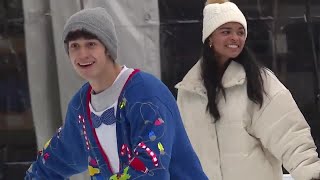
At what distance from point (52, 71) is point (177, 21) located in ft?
2.68

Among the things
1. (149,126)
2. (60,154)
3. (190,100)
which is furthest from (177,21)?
(149,126)

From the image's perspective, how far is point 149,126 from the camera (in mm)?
1760

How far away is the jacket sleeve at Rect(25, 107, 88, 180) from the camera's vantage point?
211cm

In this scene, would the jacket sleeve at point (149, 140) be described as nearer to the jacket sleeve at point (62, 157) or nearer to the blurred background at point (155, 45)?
the jacket sleeve at point (62, 157)

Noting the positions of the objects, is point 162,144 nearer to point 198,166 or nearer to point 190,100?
point 198,166

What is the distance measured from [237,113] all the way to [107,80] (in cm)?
93

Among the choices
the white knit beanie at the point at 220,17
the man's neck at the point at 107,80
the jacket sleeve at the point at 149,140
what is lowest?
the jacket sleeve at the point at 149,140

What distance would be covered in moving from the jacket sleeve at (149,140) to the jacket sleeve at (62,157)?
0.36 metres

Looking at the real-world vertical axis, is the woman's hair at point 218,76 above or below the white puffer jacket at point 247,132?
above

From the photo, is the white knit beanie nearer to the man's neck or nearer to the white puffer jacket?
the white puffer jacket

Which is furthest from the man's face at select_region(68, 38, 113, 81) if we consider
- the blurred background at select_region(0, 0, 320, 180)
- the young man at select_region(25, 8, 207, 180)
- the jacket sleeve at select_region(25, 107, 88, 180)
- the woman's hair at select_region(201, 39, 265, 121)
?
the blurred background at select_region(0, 0, 320, 180)

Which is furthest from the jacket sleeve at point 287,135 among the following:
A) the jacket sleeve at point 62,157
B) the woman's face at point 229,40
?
the jacket sleeve at point 62,157

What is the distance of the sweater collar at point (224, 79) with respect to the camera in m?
2.71

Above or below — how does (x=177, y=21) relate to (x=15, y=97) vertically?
above
